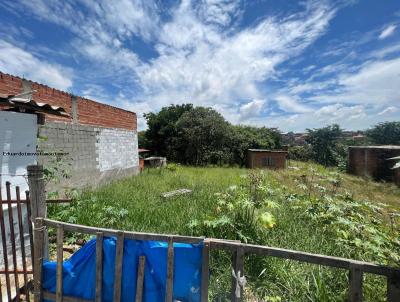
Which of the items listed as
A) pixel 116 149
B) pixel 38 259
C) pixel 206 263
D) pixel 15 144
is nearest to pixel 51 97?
pixel 15 144

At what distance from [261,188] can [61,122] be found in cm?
577

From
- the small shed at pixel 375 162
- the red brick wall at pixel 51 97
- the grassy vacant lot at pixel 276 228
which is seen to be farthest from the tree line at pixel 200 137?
the grassy vacant lot at pixel 276 228

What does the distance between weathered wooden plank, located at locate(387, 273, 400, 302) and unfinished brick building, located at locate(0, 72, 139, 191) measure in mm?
4240

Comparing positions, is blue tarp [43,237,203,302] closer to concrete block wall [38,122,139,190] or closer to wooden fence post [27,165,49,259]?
wooden fence post [27,165,49,259]

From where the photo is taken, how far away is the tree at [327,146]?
27.5 metres

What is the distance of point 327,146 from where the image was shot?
27859 mm

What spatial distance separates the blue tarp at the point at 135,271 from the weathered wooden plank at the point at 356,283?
3.60 feet

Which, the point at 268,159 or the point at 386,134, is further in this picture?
the point at 386,134

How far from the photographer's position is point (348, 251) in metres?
3.60

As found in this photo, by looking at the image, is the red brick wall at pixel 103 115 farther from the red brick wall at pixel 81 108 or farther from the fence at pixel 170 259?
the fence at pixel 170 259

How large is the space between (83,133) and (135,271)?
729cm

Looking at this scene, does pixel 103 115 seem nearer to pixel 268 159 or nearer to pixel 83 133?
pixel 83 133

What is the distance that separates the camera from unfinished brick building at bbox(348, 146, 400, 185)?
17441mm

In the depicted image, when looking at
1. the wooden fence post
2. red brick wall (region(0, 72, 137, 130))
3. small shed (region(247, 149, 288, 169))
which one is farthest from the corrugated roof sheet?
small shed (region(247, 149, 288, 169))
